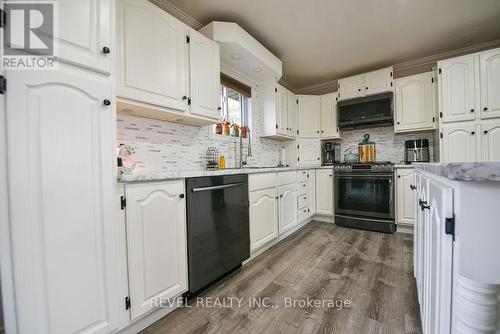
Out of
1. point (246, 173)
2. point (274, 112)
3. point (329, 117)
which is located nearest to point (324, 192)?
A: point (329, 117)

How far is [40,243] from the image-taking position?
0.84 m

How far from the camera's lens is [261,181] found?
2170 millimetres

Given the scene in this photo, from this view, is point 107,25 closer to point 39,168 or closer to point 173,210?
point 39,168

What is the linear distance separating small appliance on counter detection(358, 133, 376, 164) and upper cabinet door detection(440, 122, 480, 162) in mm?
832

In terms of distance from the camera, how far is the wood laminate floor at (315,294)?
1241mm

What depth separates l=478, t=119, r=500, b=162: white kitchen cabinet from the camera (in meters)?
2.28

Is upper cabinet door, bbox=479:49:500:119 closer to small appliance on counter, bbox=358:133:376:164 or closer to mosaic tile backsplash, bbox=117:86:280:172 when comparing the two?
small appliance on counter, bbox=358:133:376:164

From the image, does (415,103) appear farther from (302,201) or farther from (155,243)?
(155,243)

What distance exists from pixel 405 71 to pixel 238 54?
8.79ft

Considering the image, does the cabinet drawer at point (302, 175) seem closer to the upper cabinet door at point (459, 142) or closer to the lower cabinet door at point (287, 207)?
the lower cabinet door at point (287, 207)

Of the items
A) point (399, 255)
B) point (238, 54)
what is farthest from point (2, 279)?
point (399, 255)

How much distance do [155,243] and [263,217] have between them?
47.2 inches

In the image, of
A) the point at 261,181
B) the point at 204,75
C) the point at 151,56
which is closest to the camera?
the point at 151,56

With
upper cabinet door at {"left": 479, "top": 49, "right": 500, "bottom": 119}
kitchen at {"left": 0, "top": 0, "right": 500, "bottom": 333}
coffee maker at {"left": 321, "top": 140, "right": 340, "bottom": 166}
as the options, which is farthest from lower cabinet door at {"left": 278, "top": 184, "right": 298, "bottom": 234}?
upper cabinet door at {"left": 479, "top": 49, "right": 500, "bottom": 119}
